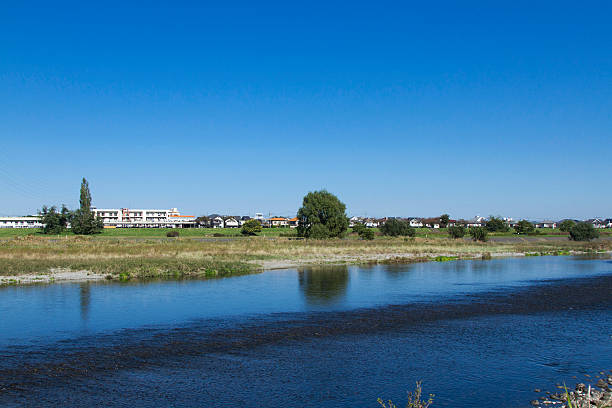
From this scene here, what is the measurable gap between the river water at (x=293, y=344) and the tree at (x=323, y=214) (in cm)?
5591

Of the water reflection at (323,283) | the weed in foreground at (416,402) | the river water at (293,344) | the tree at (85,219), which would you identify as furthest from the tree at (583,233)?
the tree at (85,219)

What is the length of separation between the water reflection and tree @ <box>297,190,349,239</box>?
4036 centimetres

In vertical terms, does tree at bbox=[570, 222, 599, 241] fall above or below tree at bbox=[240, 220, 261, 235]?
below

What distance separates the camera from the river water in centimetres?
1286

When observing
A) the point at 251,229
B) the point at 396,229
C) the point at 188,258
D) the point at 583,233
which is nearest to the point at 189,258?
the point at 188,258

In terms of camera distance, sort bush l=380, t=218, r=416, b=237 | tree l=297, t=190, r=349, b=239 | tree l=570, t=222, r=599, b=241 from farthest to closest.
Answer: bush l=380, t=218, r=416, b=237 < tree l=570, t=222, r=599, b=241 < tree l=297, t=190, r=349, b=239

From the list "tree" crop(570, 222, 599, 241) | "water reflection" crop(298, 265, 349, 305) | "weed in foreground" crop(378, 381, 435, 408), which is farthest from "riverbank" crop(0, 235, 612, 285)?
"weed in foreground" crop(378, 381, 435, 408)

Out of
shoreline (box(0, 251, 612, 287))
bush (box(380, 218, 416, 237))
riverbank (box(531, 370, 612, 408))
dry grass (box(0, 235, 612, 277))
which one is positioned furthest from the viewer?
bush (box(380, 218, 416, 237))

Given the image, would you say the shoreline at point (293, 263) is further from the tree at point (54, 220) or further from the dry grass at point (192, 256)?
the tree at point (54, 220)

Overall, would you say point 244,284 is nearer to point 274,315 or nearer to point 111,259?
point 274,315

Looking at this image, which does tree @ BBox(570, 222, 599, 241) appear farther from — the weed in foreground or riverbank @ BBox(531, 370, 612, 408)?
the weed in foreground

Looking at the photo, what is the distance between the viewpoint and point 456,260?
54.8m

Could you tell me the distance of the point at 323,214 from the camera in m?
88.2

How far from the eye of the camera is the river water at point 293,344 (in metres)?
12.9
